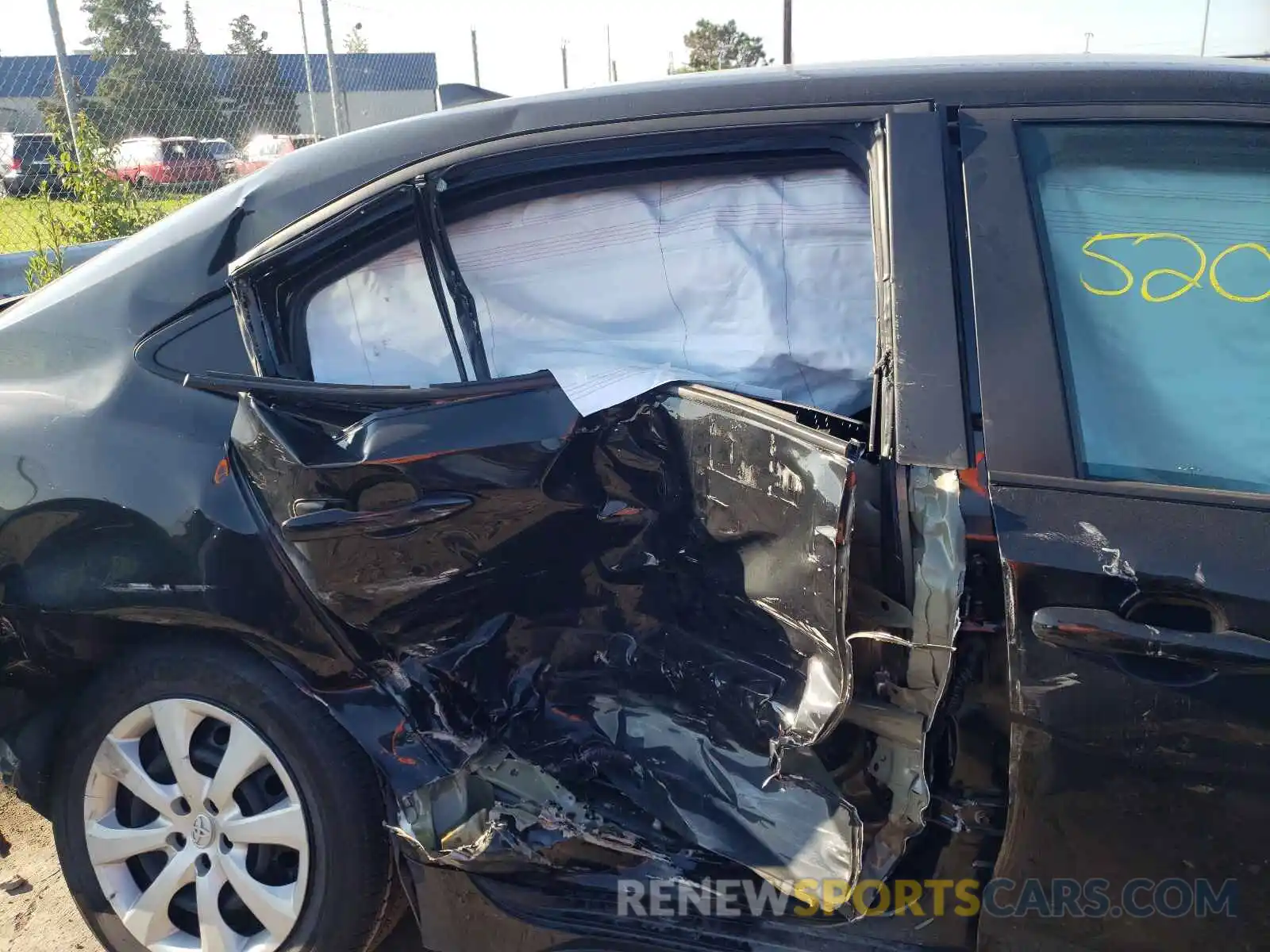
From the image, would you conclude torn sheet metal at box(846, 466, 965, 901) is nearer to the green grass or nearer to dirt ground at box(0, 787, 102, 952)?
dirt ground at box(0, 787, 102, 952)

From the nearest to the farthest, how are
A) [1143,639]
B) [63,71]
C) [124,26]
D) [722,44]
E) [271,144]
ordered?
[1143,639] → [63,71] → [271,144] → [124,26] → [722,44]

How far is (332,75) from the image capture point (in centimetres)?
802

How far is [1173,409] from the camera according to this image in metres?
1.55

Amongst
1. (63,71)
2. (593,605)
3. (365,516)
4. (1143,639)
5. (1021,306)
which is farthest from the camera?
(63,71)

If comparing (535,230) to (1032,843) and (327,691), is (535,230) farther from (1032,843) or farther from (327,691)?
(1032,843)

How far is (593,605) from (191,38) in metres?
8.56

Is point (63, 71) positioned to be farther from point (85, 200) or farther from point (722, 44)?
point (722, 44)

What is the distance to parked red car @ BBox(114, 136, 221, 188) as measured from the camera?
6.89 metres

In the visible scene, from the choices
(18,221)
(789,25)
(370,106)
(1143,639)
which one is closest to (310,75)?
(18,221)

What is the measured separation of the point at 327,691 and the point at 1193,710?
1.46 metres

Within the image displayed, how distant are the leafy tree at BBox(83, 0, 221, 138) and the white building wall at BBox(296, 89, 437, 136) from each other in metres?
1.05

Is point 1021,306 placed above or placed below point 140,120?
below

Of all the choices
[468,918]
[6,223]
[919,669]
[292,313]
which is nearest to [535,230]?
[292,313]

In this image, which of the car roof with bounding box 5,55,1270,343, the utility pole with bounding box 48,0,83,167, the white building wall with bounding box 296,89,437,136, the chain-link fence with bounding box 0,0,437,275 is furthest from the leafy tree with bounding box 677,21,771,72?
the car roof with bounding box 5,55,1270,343
